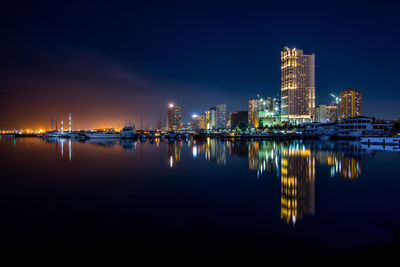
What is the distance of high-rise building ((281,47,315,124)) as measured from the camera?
169 metres

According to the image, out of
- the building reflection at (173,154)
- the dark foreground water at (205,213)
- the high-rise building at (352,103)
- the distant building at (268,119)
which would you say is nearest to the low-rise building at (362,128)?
the building reflection at (173,154)

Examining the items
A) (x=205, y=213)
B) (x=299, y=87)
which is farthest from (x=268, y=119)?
(x=205, y=213)

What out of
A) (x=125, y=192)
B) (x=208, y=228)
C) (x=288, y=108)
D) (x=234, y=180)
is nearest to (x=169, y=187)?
(x=125, y=192)

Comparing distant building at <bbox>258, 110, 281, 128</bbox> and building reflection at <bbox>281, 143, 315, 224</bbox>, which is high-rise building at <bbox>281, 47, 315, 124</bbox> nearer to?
distant building at <bbox>258, 110, 281, 128</bbox>

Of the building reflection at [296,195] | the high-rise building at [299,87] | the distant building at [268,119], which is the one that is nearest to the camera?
the building reflection at [296,195]

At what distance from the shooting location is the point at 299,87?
169 metres

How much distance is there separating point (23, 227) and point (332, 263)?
924 cm

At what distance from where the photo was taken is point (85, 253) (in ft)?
20.8

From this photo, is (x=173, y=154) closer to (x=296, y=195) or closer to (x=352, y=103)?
(x=296, y=195)

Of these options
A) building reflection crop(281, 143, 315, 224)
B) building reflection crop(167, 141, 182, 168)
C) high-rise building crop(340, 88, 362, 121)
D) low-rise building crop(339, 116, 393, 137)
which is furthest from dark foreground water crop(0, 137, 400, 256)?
high-rise building crop(340, 88, 362, 121)

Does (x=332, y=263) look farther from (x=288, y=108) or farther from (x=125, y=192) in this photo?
(x=288, y=108)

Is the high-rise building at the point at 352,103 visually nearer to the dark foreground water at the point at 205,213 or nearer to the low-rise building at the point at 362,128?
the low-rise building at the point at 362,128

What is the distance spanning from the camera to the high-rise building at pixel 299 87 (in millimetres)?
168625

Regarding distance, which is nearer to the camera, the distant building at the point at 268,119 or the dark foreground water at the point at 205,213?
the dark foreground water at the point at 205,213
